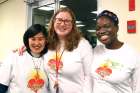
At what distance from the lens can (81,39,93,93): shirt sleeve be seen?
2.23 metres

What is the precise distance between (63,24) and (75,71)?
45 centimetres

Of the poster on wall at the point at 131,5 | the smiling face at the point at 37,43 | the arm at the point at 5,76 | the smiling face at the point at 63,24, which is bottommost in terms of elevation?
the arm at the point at 5,76

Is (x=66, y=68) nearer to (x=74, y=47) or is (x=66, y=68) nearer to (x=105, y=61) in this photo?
(x=74, y=47)

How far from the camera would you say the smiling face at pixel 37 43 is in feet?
7.95

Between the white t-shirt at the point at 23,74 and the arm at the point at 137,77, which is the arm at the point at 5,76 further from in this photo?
the arm at the point at 137,77

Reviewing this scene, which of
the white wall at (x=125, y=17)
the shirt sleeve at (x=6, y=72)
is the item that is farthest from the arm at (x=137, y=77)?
the shirt sleeve at (x=6, y=72)

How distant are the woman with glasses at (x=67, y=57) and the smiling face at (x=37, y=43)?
0.07 meters

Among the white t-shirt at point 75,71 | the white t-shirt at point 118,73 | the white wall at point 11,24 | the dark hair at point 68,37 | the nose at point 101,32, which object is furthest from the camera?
the white wall at point 11,24

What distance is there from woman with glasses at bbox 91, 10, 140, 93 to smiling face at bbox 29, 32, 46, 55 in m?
0.55

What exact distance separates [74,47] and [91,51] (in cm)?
16

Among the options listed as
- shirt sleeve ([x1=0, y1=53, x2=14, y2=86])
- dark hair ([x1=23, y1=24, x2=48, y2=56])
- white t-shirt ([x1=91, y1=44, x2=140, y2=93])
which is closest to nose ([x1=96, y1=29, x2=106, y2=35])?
white t-shirt ([x1=91, y1=44, x2=140, y2=93])

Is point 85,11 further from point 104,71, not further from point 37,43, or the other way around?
point 104,71

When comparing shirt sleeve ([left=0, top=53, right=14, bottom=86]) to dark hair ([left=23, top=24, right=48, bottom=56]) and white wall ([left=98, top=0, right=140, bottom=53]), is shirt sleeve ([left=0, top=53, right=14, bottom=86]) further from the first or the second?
white wall ([left=98, top=0, right=140, bottom=53])

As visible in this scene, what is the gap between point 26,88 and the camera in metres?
2.36
